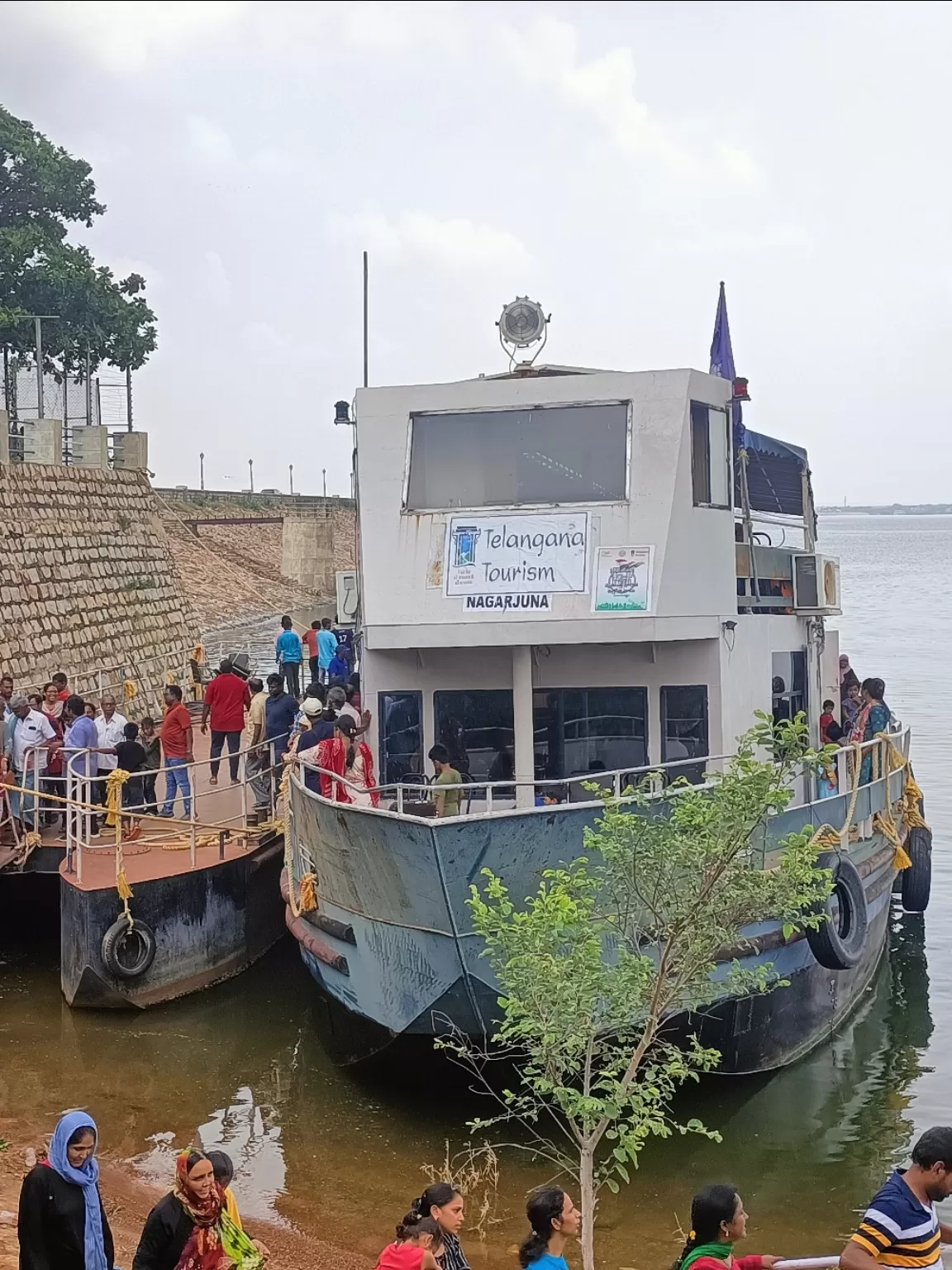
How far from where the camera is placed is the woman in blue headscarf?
5.59 m

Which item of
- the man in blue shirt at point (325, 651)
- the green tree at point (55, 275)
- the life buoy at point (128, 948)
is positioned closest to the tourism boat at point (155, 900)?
the life buoy at point (128, 948)

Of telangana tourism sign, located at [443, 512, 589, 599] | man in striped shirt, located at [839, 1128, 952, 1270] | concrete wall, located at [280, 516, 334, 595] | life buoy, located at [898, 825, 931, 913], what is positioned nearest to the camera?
man in striped shirt, located at [839, 1128, 952, 1270]

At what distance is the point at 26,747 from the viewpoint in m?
14.1

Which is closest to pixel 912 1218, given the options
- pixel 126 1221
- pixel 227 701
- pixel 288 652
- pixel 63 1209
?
pixel 63 1209

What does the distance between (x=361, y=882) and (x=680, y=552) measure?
128 inches

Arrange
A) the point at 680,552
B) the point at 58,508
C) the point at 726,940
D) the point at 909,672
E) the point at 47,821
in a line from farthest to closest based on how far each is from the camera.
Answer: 1. the point at 909,672
2. the point at 58,508
3. the point at 47,821
4. the point at 680,552
5. the point at 726,940

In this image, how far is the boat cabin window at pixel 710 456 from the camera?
427 inches

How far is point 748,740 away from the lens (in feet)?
23.9

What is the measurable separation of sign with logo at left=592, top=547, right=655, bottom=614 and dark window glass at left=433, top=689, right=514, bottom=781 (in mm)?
1230

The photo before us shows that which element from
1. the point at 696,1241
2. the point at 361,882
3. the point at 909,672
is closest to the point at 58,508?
the point at 361,882

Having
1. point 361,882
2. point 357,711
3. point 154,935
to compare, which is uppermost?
point 357,711

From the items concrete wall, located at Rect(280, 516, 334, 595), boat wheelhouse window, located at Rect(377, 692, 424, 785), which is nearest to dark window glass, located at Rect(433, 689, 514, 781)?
boat wheelhouse window, located at Rect(377, 692, 424, 785)

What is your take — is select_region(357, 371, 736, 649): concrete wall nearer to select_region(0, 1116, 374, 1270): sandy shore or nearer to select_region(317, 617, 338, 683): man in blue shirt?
select_region(0, 1116, 374, 1270): sandy shore

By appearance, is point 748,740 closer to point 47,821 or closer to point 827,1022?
point 827,1022
